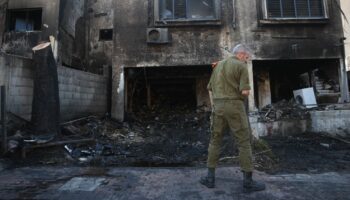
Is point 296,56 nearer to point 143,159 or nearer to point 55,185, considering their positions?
point 143,159

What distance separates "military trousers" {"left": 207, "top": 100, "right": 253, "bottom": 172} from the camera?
3469 millimetres

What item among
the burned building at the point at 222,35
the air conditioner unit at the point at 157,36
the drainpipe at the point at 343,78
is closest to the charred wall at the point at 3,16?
the burned building at the point at 222,35

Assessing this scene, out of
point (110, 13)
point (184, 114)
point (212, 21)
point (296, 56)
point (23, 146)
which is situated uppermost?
point (110, 13)

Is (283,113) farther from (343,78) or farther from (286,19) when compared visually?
(286,19)

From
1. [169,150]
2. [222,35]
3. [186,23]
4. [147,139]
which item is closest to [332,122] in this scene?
[222,35]

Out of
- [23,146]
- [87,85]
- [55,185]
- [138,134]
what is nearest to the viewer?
[55,185]

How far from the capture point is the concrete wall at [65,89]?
20.0 ft

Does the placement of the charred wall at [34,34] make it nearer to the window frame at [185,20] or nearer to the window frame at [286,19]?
the window frame at [185,20]

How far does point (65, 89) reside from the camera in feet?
25.3

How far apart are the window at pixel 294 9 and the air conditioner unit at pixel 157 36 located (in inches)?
135

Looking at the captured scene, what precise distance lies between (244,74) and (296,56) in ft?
21.4

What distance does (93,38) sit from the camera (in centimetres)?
1216

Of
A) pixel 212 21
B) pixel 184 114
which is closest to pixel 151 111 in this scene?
pixel 184 114

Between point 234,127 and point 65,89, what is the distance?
18.4 feet
